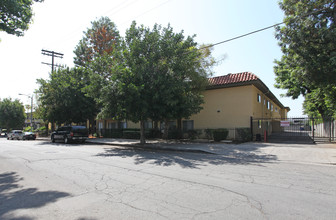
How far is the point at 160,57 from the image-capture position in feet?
49.1

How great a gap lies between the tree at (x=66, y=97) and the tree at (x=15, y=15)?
12955 millimetres

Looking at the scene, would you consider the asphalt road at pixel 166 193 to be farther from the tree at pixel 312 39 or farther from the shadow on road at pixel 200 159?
the tree at pixel 312 39

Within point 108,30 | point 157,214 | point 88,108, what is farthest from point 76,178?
point 108,30

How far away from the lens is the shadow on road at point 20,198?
414cm

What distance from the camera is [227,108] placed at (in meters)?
20.3

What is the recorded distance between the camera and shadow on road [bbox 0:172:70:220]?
13.6ft

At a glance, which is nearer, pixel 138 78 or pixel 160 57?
pixel 138 78

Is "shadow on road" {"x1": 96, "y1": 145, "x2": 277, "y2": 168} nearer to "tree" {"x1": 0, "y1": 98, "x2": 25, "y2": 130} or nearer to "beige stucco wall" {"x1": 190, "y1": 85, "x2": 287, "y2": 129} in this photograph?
"beige stucco wall" {"x1": 190, "y1": 85, "x2": 287, "y2": 129}

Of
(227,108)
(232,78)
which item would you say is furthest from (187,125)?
(232,78)

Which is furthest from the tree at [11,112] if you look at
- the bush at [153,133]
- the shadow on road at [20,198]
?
the shadow on road at [20,198]

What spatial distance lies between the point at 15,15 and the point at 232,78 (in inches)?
674

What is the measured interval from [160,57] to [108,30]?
25.8 metres

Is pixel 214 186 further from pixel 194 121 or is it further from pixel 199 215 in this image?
pixel 194 121

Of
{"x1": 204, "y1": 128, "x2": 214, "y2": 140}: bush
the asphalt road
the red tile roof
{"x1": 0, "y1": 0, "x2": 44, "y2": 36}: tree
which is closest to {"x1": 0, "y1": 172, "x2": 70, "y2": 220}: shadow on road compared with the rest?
the asphalt road
